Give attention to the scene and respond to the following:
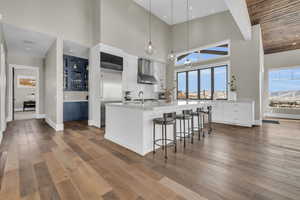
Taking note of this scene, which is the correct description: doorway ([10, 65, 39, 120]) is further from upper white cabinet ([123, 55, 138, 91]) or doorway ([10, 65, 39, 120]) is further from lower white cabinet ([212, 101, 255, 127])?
lower white cabinet ([212, 101, 255, 127])

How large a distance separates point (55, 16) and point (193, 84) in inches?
242

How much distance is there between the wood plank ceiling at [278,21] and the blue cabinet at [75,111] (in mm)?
7085

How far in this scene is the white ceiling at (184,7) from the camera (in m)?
5.37

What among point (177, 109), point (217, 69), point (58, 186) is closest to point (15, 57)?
point (58, 186)

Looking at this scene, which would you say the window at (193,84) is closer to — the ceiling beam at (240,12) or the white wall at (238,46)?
the white wall at (238,46)

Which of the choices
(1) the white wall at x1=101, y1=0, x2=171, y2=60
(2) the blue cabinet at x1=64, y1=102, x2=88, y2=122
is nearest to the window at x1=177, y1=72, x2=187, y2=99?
(1) the white wall at x1=101, y1=0, x2=171, y2=60

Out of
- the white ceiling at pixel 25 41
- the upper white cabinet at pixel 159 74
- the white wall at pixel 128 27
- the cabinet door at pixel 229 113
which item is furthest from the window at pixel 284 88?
the white ceiling at pixel 25 41

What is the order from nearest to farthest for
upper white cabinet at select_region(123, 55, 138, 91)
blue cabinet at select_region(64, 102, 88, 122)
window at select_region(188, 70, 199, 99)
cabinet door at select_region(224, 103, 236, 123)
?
cabinet door at select_region(224, 103, 236, 123), upper white cabinet at select_region(123, 55, 138, 91), blue cabinet at select_region(64, 102, 88, 122), window at select_region(188, 70, 199, 99)

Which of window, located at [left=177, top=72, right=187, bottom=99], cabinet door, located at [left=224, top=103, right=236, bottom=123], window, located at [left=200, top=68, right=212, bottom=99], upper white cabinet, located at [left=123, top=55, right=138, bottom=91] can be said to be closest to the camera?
cabinet door, located at [left=224, top=103, right=236, bottom=123]

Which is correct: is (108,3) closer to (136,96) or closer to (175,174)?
(136,96)

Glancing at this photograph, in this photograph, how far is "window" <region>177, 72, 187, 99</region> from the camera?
284 inches

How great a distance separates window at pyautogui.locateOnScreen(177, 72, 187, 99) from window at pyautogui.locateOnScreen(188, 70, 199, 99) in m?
0.28

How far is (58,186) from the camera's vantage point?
1.62 metres

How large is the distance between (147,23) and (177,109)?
16.6ft
